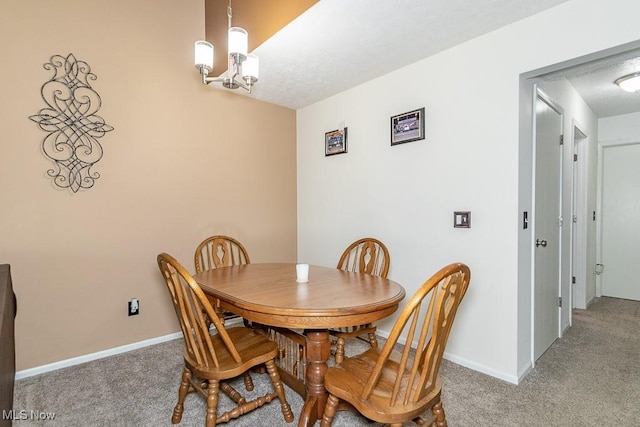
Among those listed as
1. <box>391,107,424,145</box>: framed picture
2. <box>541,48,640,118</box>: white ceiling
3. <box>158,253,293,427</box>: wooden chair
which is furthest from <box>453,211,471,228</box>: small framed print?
<box>158,253,293,427</box>: wooden chair

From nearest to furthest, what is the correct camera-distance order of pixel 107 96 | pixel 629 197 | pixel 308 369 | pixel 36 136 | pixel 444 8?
pixel 308 369
pixel 444 8
pixel 36 136
pixel 107 96
pixel 629 197

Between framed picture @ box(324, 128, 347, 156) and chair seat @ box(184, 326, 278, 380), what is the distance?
1936mm

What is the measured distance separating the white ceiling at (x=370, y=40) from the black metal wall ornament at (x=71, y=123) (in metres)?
1.26

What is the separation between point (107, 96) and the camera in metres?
2.48

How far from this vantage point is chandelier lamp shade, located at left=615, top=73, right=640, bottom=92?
281 cm

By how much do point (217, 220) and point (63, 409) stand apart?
5.54ft

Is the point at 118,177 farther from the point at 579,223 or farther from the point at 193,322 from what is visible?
the point at 579,223

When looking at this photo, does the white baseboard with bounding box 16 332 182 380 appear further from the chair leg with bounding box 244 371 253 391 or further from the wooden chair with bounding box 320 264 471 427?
the wooden chair with bounding box 320 264 471 427

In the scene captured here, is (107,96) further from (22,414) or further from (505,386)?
(505,386)

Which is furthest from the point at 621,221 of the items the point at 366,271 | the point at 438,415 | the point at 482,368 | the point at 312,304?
the point at 312,304

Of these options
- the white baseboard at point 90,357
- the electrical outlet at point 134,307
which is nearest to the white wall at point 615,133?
the white baseboard at point 90,357

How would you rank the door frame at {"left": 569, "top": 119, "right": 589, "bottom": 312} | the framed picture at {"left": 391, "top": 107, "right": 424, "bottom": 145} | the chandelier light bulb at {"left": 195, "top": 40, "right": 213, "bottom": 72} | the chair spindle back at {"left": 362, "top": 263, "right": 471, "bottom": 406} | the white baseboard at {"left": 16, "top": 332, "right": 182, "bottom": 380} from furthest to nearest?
the door frame at {"left": 569, "top": 119, "right": 589, "bottom": 312}, the framed picture at {"left": 391, "top": 107, "right": 424, "bottom": 145}, the white baseboard at {"left": 16, "top": 332, "right": 182, "bottom": 380}, the chandelier light bulb at {"left": 195, "top": 40, "right": 213, "bottom": 72}, the chair spindle back at {"left": 362, "top": 263, "right": 471, "bottom": 406}

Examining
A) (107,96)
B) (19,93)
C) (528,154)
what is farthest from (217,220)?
(528,154)

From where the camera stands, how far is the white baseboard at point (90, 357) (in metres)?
2.19
